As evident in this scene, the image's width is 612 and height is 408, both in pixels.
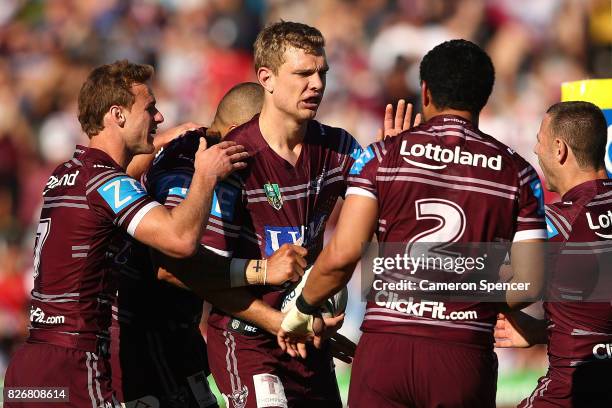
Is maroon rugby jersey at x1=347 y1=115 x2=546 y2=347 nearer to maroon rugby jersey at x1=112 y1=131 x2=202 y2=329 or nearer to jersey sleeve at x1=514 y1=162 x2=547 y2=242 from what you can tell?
jersey sleeve at x1=514 y1=162 x2=547 y2=242

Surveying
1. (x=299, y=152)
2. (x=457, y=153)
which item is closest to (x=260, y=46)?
(x=299, y=152)

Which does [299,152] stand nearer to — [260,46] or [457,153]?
[260,46]

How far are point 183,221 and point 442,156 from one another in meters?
1.36

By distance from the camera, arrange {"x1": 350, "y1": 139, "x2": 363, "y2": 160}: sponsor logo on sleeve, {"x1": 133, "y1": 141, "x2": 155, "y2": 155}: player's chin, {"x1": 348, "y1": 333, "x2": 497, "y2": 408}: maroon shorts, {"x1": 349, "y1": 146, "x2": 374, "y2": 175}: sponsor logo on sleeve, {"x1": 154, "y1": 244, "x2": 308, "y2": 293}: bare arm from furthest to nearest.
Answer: {"x1": 350, "y1": 139, "x2": 363, "y2": 160}: sponsor logo on sleeve
{"x1": 133, "y1": 141, "x2": 155, "y2": 155}: player's chin
{"x1": 154, "y1": 244, "x2": 308, "y2": 293}: bare arm
{"x1": 349, "y1": 146, "x2": 374, "y2": 175}: sponsor logo on sleeve
{"x1": 348, "y1": 333, "x2": 497, "y2": 408}: maroon shorts

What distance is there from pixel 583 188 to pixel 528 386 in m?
5.94

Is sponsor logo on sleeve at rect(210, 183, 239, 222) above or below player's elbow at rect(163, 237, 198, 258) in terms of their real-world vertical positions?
above

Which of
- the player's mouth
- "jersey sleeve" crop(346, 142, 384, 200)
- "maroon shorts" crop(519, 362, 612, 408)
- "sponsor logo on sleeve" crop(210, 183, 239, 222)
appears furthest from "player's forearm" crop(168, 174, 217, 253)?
"maroon shorts" crop(519, 362, 612, 408)

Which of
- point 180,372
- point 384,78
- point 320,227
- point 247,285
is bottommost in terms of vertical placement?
point 180,372

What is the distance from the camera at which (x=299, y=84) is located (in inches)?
227

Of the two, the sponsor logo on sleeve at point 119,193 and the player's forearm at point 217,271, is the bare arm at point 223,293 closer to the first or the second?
the player's forearm at point 217,271

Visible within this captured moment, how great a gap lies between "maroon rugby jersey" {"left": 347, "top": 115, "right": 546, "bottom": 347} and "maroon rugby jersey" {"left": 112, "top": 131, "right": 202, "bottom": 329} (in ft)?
5.02

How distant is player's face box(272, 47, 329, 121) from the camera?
5777mm

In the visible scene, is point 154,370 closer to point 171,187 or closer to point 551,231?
point 171,187

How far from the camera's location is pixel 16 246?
1184 centimetres
